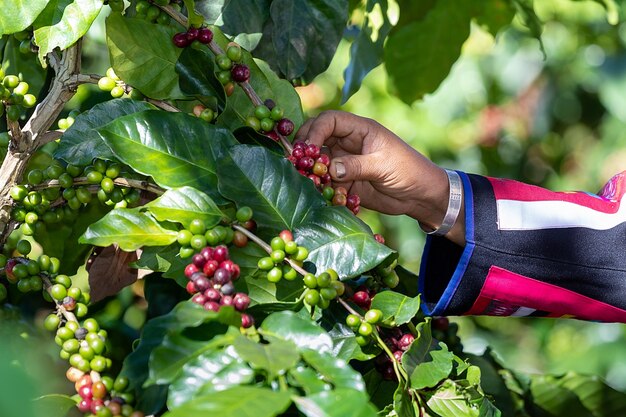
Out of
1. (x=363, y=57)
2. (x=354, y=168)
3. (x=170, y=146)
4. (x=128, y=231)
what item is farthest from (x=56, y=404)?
(x=363, y=57)

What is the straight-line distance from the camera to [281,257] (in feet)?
2.89

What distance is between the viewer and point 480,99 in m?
4.22

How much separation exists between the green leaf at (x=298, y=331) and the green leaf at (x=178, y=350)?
0.05 metres

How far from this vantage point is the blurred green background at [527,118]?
377 cm

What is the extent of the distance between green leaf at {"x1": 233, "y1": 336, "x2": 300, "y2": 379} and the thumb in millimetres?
427

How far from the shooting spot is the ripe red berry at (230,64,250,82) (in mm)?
1027

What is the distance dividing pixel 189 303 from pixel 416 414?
11.4 inches

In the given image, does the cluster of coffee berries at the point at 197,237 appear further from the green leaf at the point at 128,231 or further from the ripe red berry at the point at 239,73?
the ripe red berry at the point at 239,73

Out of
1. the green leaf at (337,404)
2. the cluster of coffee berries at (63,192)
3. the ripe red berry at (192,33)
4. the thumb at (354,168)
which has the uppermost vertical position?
the ripe red berry at (192,33)

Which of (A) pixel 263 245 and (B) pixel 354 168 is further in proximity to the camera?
(B) pixel 354 168

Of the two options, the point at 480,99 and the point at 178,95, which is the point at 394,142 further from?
the point at 480,99

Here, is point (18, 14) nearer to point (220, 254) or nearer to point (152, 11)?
point (152, 11)

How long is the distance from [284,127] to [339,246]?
20 cm

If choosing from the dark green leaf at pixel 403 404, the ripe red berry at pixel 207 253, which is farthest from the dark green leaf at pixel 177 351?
the dark green leaf at pixel 403 404
